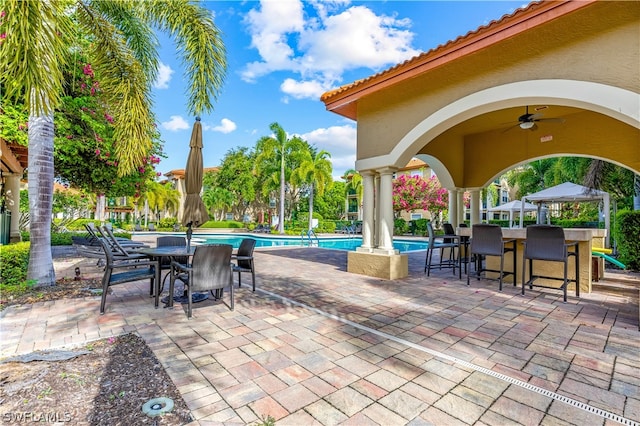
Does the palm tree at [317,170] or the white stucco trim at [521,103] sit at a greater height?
the palm tree at [317,170]

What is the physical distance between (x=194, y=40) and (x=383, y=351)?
725 centimetres

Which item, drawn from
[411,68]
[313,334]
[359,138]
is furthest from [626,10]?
[313,334]

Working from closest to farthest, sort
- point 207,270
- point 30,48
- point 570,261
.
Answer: point 30,48 < point 207,270 < point 570,261

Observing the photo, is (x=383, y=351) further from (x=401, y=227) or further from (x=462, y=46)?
(x=401, y=227)

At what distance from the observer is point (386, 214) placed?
7.19m

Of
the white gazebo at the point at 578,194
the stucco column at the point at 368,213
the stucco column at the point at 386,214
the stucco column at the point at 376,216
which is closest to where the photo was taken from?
the stucco column at the point at 386,214

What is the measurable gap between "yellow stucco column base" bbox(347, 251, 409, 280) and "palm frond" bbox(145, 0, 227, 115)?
5042mm

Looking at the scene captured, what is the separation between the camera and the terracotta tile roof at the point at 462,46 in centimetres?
423

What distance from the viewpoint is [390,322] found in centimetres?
402

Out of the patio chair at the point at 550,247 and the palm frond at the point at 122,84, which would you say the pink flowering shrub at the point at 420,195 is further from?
the palm frond at the point at 122,84

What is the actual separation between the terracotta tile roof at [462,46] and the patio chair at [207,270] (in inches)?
188

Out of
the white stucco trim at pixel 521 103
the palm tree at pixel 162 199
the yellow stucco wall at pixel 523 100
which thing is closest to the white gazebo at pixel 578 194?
the yellow stucco wall at pixel 523 100

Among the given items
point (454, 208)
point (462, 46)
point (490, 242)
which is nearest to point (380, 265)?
point (490, 242)

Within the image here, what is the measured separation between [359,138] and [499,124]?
446 cm
